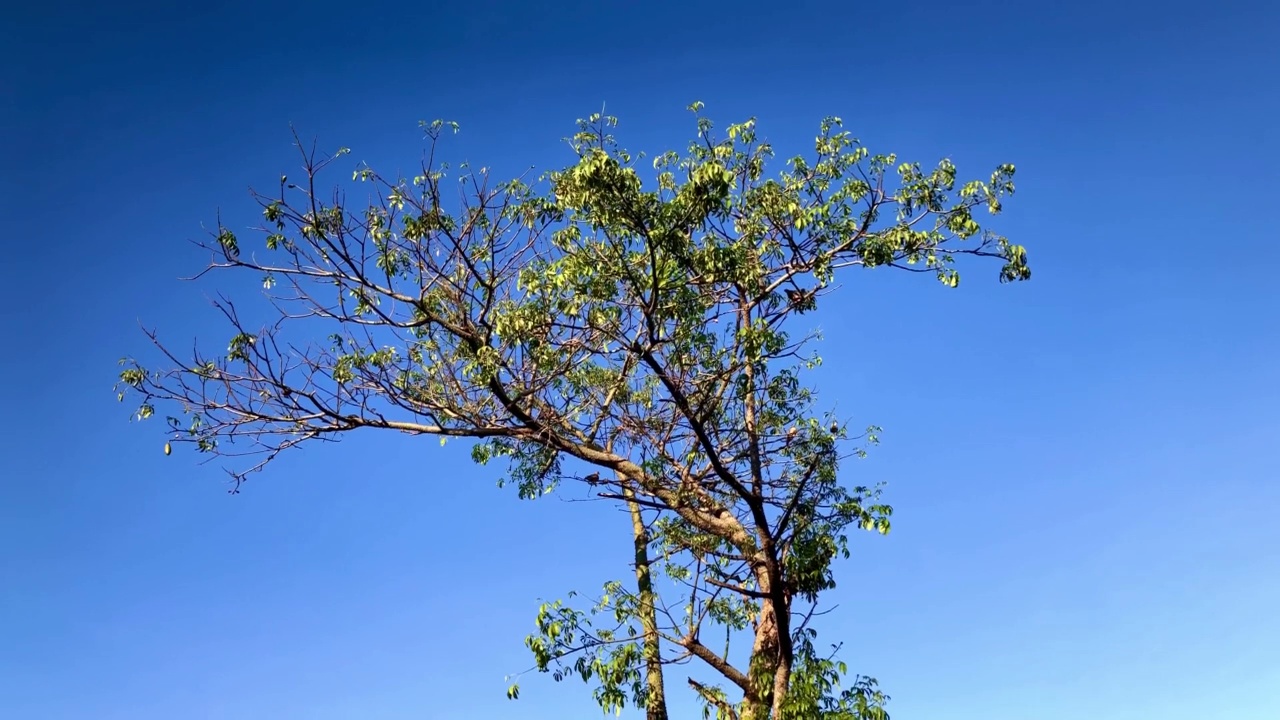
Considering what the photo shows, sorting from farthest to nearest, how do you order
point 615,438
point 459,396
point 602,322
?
point 615,438 < point 459,396 < point 602,322

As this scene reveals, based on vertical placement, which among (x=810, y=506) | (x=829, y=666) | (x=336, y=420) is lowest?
(x=829, y=666)

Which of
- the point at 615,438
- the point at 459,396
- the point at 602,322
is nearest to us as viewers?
the point at 602,322

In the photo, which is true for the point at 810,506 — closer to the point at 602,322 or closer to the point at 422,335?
the point at 602,322

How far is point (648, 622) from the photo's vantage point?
10242mm

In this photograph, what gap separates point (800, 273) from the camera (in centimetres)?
1048

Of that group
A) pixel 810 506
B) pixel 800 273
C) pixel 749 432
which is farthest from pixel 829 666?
pixel 800 273

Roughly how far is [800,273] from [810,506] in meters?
2.30

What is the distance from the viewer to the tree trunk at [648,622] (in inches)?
399

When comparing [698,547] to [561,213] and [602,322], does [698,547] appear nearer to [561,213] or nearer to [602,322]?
[602,322]

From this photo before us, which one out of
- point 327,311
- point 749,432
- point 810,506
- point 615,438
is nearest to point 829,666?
point 810,506

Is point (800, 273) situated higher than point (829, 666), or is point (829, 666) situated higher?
point (800, 273)

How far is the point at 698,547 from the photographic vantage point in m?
11.2

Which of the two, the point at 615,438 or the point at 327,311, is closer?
the point at 327,311

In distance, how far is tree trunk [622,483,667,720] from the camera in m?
10.1
